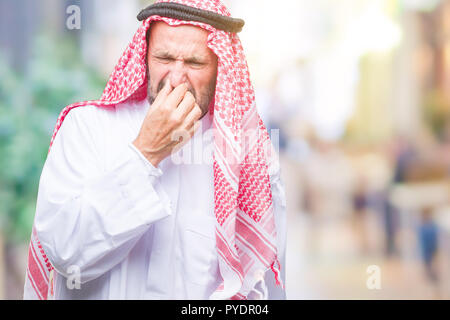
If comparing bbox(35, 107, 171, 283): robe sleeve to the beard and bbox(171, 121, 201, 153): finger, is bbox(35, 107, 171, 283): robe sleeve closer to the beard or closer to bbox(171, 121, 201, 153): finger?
bbox(171, 121, 201, 153): finger

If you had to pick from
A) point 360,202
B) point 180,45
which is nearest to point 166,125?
point 180,45

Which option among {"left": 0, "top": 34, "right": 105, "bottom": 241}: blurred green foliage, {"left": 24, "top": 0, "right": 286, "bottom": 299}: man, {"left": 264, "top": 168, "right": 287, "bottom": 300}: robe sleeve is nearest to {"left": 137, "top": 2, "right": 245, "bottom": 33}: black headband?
{"left": 24, "top": 0, "right": 286, "bottom": 299}: man

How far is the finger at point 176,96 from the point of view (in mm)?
1779

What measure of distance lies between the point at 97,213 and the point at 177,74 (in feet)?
1.57

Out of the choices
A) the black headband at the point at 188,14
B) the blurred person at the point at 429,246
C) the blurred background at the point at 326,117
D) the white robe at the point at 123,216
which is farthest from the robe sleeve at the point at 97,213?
the blurred person at the point at 429,246

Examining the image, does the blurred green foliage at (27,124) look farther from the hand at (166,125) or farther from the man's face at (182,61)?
the hand at (166,125)

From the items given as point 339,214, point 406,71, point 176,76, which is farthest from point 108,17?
point 406,71

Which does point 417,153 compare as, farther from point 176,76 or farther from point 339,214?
point 176,76

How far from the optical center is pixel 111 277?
193 centimetres

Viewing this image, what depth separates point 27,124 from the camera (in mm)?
4762

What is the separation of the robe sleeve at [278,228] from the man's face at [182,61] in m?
0.42

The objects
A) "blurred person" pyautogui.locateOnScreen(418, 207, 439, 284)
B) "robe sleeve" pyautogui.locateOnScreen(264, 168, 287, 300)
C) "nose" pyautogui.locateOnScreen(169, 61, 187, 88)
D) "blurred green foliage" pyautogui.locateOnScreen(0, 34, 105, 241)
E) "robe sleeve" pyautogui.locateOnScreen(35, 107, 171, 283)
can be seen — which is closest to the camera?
"robe sleeve" pyautogui.locateOnScreen(35, 107, 171, 283)

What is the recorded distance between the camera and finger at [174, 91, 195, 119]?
178 cm

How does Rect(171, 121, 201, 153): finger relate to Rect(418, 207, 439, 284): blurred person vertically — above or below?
above
